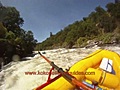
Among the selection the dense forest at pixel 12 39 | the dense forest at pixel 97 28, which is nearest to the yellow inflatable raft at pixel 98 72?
the dense forest at pixel 12 39

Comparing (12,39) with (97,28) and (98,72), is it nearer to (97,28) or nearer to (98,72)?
(98,72)

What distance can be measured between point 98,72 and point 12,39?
10404 mm

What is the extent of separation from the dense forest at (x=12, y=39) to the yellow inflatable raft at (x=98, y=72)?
8.59m

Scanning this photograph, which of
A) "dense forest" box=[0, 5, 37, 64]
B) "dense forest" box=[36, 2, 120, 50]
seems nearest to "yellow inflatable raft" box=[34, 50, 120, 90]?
"dense forest" box=[0, 5, 37, 64]

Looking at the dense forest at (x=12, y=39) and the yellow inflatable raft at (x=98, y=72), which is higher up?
the dense forest at (x=12, y=39)

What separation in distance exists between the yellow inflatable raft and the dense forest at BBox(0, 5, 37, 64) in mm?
8587

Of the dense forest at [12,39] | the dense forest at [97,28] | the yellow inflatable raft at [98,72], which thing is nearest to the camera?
the yellow inflatable raft at [98,72]

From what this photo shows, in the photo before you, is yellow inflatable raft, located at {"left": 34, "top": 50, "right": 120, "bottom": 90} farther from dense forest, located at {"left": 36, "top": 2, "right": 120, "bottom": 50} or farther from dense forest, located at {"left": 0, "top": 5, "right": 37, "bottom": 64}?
dense forest, located at {"left": 36, "top": 2, "right": 120, "bottom": 50}

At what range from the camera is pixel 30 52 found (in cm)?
1516

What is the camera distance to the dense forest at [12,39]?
12005 mm

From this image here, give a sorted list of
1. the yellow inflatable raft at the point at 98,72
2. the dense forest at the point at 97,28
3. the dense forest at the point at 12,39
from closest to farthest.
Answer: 1. the yellow inflatable raft at the point at 98,72
2. the dense forest at the point at 12,39
3. the dense forest at the point at 97,28

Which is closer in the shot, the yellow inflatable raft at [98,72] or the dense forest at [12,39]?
the yellow inflatable raft at [98,72]

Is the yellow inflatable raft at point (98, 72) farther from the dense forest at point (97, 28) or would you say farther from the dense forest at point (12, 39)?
the dense forest at point (97, 28)

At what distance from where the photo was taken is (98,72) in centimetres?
341
